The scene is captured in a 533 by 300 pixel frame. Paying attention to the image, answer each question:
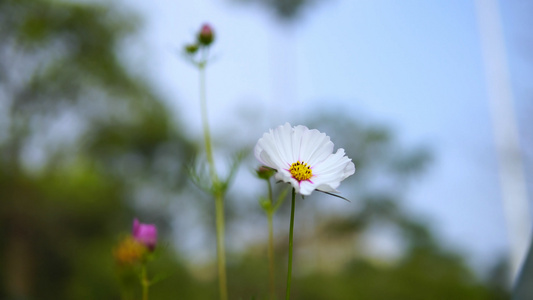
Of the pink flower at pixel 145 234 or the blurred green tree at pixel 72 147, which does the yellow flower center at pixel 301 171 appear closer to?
the pink flower at pixel 145 234

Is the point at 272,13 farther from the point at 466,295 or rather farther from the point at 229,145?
the point at 466,295

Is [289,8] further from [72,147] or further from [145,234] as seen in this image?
[145,234]

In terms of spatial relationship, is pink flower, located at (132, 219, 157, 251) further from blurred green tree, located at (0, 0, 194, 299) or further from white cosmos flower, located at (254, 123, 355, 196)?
blurred green tree, located at (0, 0, 194, 299)

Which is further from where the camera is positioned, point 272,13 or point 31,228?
point 272,13

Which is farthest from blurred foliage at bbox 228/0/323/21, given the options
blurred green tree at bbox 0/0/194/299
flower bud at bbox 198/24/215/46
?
flower bud at bbox 198/24/215/46

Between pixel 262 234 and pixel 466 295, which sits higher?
pixel 262 234

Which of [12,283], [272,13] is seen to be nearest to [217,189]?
[12,283]

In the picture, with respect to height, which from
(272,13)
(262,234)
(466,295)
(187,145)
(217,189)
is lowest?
(466,295)
